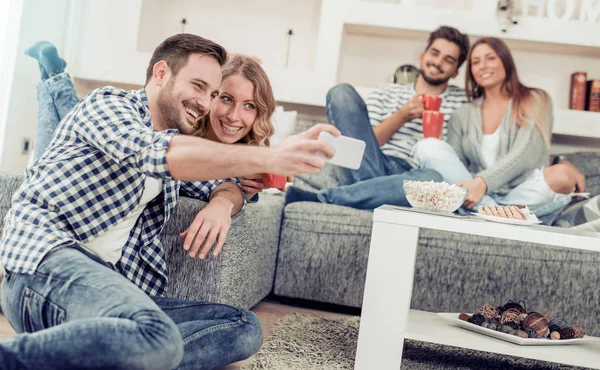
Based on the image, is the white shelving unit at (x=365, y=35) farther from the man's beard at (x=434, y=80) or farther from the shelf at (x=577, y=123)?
the man's beard at (x=434, y=80)

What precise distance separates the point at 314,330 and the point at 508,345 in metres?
0.66

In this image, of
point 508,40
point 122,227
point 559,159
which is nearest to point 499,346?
point 122,227

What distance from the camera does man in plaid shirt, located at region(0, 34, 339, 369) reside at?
1.01m

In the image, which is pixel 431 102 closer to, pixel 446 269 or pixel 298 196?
pixel 298 196

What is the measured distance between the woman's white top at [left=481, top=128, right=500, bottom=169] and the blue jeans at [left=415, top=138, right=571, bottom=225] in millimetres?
198

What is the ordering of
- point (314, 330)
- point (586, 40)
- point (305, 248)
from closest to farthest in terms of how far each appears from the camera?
point (314, 330) → point (305, 248) → point (586, 40)

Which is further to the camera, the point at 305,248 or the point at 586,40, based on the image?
the point at 586,40

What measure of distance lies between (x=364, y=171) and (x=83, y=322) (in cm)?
178

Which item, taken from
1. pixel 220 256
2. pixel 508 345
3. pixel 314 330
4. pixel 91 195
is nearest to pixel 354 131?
pixel 314 330

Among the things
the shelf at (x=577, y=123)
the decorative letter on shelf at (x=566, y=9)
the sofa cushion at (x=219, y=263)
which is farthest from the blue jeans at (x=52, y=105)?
the decorative letter on shelf at (x=566, y=9)

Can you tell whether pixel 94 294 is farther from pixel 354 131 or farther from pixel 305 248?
pixel 354 131

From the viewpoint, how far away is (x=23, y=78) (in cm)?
333

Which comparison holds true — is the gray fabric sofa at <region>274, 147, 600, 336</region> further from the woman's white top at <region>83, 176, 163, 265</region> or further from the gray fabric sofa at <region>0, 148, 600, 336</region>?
the woman's white top at <region>83, 176, 163, 265</region>

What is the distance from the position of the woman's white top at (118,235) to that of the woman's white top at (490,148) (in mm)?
1850
